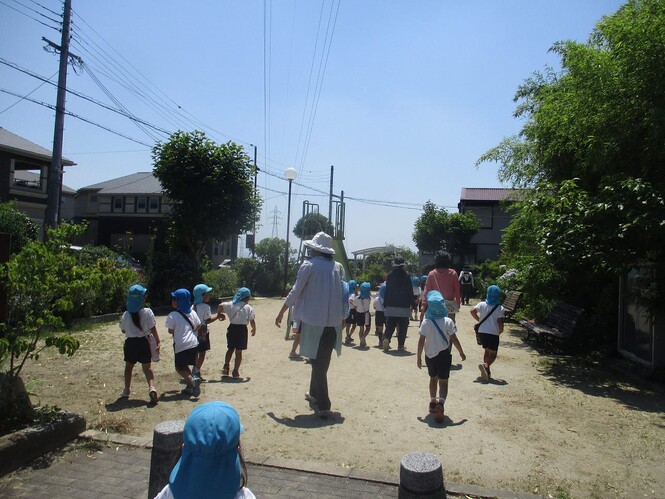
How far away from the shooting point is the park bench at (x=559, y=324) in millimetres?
10695

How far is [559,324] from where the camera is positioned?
445 inches

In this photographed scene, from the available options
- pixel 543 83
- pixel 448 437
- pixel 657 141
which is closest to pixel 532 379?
pixel 448 437

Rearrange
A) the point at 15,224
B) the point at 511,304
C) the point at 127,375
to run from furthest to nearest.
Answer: the point at 15,224
the point at 511,304
the point at 127,375

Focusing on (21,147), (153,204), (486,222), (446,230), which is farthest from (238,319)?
(486,222)

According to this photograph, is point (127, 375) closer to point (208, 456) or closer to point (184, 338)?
point (184, 338)

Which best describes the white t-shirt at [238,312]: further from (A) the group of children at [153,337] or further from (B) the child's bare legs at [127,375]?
(B) the child's bare legs at [127,375]

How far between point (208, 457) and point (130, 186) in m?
39.3

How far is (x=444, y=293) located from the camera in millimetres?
8742

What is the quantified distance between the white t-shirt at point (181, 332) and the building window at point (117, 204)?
33716 millimetres

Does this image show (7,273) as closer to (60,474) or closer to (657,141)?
(60,474)

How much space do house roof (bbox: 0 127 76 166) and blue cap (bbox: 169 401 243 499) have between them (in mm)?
28285

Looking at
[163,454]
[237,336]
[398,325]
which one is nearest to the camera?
[163,454]

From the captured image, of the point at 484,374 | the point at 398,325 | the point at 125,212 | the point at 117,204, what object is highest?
the point at 117,204

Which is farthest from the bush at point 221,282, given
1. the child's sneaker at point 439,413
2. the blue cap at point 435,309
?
the child's sneaker at point 439,413
